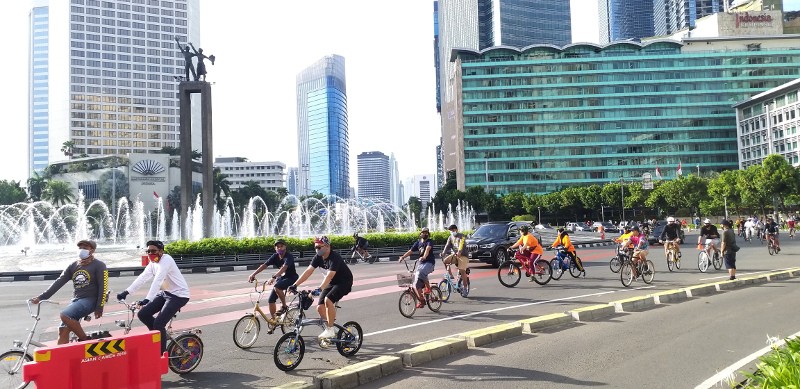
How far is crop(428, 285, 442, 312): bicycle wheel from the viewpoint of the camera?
37.4 ft

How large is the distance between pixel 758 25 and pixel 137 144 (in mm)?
153056

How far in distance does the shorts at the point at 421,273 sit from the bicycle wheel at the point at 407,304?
1.11 ft

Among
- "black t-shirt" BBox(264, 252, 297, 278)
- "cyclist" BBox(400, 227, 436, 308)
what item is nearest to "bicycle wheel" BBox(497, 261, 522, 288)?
"cyclist" BBox(400, 227, 436, 308)

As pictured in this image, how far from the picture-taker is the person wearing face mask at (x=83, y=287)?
6613 mm

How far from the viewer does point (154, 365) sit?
5672mm

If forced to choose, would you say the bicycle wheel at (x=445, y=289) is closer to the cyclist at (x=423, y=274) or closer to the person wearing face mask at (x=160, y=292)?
the cyclist at (x=423, y=274)

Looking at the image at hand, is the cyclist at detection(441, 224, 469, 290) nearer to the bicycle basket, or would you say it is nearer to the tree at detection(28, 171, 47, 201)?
the bicycle basket

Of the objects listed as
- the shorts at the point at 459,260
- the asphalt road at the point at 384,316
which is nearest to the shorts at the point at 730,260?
the asphalt road at the point at 384,316

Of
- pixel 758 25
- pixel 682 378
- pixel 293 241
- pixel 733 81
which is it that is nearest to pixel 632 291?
pixel 682 378

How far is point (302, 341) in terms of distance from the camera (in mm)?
7219

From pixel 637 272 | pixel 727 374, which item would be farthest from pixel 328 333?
pixel 637 272

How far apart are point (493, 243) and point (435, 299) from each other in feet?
31.9

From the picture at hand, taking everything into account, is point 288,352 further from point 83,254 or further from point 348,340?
point 83,254

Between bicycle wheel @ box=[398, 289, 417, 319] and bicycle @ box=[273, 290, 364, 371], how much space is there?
3.03 metres
